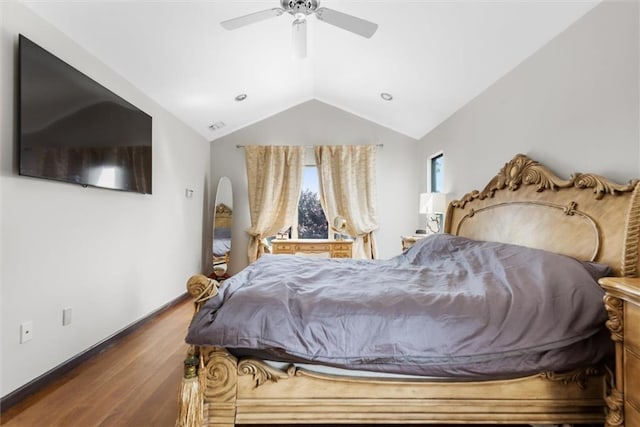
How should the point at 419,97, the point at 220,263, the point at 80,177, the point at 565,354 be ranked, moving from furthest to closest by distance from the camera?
1. the point at 220,263
2. the point at 419,97
3. the point at 80,177
4. the point at 565,354

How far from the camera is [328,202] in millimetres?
4781

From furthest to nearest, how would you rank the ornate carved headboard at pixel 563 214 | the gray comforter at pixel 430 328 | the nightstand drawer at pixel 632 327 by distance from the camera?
the ornate carved headboard at pixel 563 214
the gray comforter at pixel 430 328
the nightstand drawer at pixel 632 327

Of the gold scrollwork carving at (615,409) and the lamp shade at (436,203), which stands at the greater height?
the lamp shade at (436,203)

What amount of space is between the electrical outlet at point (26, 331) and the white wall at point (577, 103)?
3358 millimetres

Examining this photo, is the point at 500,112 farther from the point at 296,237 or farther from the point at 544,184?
the point at 296,237

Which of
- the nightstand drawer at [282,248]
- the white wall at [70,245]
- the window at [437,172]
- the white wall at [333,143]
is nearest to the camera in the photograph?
the white wall at [70,245]

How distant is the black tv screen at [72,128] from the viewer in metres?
1.74

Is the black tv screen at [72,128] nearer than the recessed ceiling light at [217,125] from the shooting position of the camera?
Yes

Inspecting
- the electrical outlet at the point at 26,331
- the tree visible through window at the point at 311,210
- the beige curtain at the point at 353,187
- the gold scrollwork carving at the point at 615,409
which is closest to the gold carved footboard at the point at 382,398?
the gold scrollwork carving at the point at 615,409

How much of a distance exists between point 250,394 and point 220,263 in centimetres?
347

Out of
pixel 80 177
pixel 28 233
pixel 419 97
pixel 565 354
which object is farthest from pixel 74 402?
pixel 419 97

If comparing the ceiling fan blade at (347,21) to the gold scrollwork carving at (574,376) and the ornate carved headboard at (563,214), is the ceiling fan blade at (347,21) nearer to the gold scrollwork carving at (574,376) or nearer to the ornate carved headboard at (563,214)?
the ornate carved headboard at (563,214)

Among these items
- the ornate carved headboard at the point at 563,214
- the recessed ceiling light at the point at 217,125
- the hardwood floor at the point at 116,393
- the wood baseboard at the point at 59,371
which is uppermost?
the recessed ceiling light at the point at 217,125

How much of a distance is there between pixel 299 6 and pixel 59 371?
2849 mm
